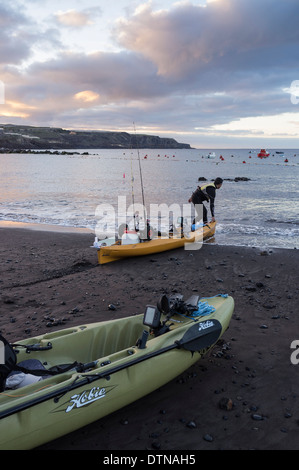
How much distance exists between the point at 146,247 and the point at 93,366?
23.6ft

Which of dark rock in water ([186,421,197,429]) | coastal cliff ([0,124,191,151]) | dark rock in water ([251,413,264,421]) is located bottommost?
dark rock in water ([186,421,197,429])

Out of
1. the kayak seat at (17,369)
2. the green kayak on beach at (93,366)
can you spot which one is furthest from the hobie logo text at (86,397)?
the kayak seat at (17,369)

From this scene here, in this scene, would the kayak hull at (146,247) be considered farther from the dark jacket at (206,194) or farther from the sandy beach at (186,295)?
the dark jacket at (206,194)

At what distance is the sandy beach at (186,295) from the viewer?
4.12 meters

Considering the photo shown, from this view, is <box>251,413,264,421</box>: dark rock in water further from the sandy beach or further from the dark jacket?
the dark jacket

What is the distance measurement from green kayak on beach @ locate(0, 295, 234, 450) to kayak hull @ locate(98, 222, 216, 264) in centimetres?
541

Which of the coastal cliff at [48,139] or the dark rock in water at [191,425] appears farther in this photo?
the coastal cliff at [48,139]

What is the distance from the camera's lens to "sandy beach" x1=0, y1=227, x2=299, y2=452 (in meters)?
4.12

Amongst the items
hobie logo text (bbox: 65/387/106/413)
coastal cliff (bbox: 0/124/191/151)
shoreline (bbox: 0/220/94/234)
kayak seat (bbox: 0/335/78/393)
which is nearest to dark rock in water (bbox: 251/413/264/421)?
hobie logo text (bbox: 65/387/106/413)

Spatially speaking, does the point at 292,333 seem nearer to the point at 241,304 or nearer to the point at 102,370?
the point at 241,304

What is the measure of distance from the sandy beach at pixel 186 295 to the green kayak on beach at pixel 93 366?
37cm
